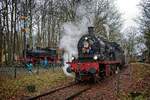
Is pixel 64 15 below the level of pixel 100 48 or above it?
above

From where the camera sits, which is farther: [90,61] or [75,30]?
[75,30]

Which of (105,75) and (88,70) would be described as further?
(105,75)

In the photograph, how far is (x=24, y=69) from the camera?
27.5 m

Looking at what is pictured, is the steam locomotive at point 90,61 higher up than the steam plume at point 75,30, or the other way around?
the steam plume at point 75,30

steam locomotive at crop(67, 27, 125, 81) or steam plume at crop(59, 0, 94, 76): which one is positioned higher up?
steam plume at crop(59, 0, 94, 76)

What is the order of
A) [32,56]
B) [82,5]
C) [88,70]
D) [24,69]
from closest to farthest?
[88,70] < [24,69] < [82,5] < [32,56]

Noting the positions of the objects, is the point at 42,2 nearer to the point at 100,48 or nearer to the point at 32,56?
the point at 32,56

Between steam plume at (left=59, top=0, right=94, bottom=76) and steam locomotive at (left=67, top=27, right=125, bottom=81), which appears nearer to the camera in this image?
steam locomotive at (left=67, top=27, right=125, bottom=81)

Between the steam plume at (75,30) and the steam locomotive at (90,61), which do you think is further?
the steam plume at (75,30)

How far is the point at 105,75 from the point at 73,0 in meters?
17.5

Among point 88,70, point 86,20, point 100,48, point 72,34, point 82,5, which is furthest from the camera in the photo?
point 82,5

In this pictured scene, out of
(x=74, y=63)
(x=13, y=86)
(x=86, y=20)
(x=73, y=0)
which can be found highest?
(x=73, y=0)

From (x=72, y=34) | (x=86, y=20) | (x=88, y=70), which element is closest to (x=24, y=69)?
(x=72, y=34)

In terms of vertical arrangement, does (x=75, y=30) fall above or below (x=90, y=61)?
above
